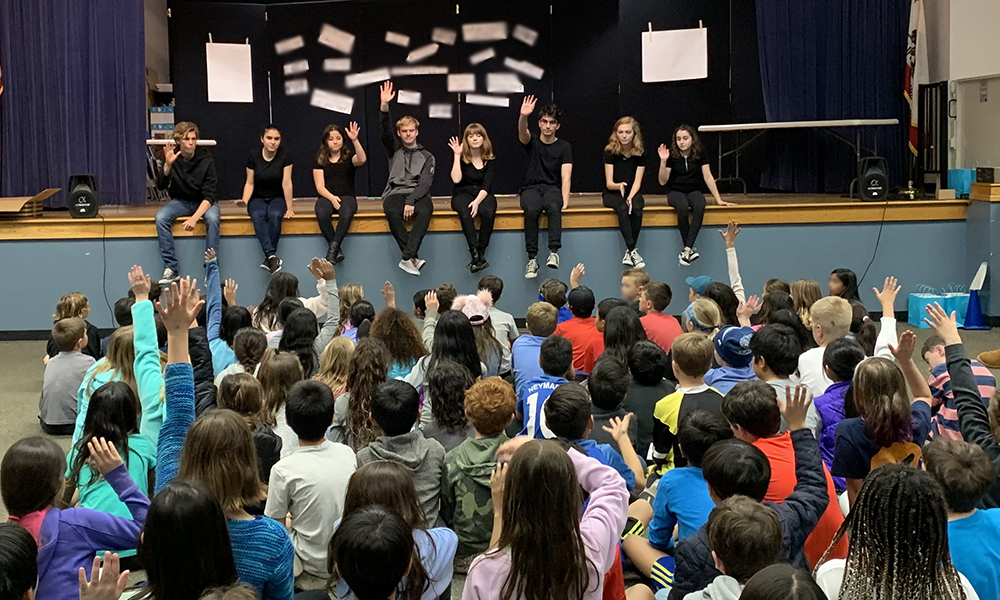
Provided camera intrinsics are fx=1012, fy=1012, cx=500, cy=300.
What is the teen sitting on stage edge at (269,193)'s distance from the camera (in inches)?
308

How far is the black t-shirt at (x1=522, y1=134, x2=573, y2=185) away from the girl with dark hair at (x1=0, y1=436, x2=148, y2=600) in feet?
19.3

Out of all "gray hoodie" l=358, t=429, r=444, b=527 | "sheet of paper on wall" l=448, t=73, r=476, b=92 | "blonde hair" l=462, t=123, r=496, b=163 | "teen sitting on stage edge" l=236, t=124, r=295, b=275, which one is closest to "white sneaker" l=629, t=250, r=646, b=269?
"blonde hair" l=462, t=123, r=496, b=163

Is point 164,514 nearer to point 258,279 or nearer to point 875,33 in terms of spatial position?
point 258,279

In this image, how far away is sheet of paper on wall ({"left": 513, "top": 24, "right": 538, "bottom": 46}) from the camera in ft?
36.0

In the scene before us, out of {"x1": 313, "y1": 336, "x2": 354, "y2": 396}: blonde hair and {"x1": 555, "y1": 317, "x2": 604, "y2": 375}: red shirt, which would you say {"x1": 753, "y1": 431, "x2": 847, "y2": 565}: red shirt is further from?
{"x1": 555, "y1": 317, "x2": 604, "y2": 375}: red shirt

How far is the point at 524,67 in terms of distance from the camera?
1101cm

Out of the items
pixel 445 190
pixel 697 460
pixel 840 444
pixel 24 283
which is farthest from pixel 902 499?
pixel 445 190

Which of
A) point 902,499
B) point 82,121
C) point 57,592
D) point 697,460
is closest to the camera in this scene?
point 902,499

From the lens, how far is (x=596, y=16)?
35.6 feet

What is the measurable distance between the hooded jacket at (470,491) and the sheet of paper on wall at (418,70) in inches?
325

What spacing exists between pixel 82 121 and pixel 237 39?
8.48 ft

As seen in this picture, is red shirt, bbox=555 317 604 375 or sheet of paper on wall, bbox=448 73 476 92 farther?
sheet of paper on wall, bbox=448 73 476 92

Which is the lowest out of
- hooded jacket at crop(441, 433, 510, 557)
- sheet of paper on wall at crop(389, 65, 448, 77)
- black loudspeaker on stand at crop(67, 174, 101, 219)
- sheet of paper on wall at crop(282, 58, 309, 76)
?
hooded jacket at crop(441, 433, 510, 557)

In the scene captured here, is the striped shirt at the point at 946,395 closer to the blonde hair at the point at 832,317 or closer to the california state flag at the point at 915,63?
the blonde hair at the point at 832,317
